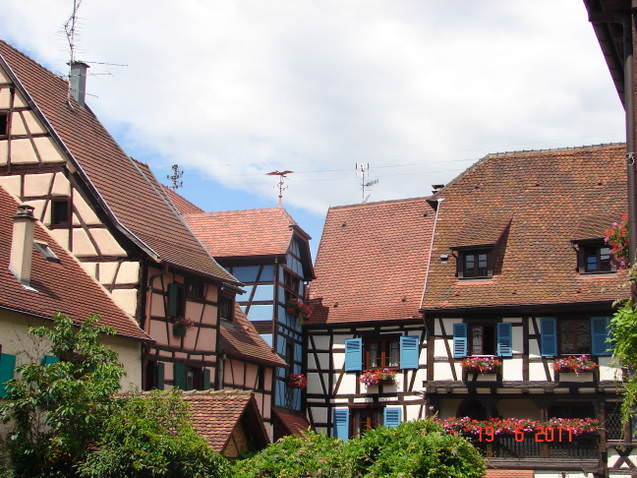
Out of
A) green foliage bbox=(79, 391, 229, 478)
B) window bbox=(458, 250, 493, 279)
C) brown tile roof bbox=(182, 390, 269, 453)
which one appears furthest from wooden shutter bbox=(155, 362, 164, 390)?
window bbox=(458, 250, 493, 279)

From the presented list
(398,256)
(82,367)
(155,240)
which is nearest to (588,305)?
(398,256)

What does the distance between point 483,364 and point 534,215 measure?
554 cm

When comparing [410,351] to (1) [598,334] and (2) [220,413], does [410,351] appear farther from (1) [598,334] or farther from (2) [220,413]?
(2) [220,413]

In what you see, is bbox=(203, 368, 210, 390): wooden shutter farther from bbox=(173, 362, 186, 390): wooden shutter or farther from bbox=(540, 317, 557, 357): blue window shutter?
bbox=(540, 317, 557, 357): blue window shutter

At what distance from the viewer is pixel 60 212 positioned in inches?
1035

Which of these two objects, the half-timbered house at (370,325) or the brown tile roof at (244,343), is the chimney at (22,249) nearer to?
the brown tile roof at (244,343)

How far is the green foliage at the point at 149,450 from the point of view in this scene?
58.1 ft

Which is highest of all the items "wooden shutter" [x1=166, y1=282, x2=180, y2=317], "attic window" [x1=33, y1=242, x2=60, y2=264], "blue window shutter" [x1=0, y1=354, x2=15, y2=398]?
"attic window" [x1=33, y1=242, x2=60, y2=264]

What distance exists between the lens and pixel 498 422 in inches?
1249

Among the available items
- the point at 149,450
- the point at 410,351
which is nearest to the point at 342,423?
the point at 410,351

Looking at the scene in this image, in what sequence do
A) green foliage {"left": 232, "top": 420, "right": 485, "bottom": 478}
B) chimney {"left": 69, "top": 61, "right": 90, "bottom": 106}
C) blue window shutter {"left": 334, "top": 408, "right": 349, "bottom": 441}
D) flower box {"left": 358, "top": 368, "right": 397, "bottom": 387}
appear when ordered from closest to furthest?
1. green foliage {"left": 232, "top": 420, "right": 485, "bottom": 478}
2. chimney {"left": 69, "top": 61, "right": 90, "bottom": 106}
3. flower box {"left": 358, "top": 368, "right": 397, "bottom": 387}
4. blue window shutter {"left": 334, "top": 408, "right": 349, "bottom": 441}

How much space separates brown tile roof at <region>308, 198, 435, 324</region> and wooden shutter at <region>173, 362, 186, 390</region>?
9.91 metres

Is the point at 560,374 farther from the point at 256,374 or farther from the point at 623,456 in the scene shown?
the point at 256,374

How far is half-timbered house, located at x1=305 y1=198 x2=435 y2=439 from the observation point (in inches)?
1372
